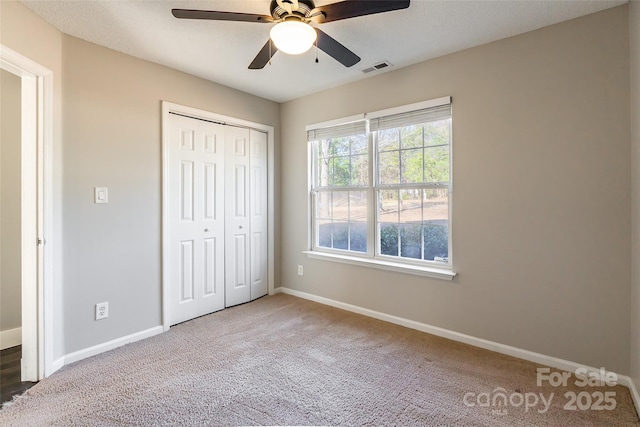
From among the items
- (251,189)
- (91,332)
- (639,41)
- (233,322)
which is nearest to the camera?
(639,41)

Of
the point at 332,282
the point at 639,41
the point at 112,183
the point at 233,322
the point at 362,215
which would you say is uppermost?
the point at 639,41

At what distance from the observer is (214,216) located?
10.9 feet

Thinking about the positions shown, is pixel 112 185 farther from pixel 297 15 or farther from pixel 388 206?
pixel 388 206

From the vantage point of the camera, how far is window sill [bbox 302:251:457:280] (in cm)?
269

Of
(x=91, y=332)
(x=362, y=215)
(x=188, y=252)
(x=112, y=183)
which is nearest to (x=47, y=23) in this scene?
(x=112, y=183)

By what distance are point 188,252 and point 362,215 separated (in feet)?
6.15

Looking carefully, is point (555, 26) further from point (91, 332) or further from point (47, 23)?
point (91, 332)

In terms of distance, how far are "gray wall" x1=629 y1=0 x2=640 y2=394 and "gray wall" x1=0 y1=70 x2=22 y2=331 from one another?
463 centimetres

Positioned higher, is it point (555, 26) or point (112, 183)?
point (555, 26)

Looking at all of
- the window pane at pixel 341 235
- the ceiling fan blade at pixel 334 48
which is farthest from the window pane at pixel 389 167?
the ceiling fan blade at pixel 334 48

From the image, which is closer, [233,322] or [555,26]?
[555,26]

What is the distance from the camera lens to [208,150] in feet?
10.6

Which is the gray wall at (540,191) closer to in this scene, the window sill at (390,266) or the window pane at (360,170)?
the window sill at (390,266)

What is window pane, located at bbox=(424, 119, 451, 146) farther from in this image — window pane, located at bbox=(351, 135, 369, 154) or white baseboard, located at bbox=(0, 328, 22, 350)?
white baseboard, located at bbox=(0, 328, 22, 350)
